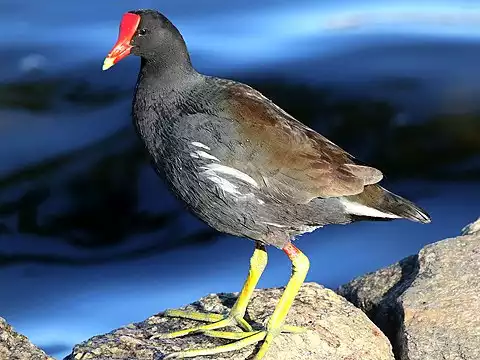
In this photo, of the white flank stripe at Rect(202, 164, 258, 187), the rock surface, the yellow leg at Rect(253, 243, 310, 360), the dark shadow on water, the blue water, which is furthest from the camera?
the dark shadow on water

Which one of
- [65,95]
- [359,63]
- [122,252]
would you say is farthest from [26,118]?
[359,63]

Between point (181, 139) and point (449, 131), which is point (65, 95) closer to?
point (449, 131)

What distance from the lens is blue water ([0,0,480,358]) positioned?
855 cm

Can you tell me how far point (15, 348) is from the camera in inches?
158

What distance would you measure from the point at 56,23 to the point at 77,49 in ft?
3.03

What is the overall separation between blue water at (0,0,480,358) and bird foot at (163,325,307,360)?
3.06 metres

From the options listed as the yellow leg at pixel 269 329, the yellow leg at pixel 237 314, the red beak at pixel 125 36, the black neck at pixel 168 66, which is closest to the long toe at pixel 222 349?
the yellow leg at pixel 269 329

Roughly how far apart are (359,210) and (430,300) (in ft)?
1.89

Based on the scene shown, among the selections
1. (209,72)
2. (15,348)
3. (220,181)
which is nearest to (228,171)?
(220,181)

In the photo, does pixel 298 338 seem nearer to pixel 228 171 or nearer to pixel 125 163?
pixel 228 171

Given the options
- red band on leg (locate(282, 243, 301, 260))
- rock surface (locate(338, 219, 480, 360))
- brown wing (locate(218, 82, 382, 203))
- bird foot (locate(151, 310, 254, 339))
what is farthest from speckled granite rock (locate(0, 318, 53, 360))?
rock surface (locate(338, 219, 480, 360))

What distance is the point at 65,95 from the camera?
10.9 m

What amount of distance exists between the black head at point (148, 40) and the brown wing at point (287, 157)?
1.09 feet

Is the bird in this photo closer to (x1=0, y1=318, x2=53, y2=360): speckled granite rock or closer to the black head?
the black head
